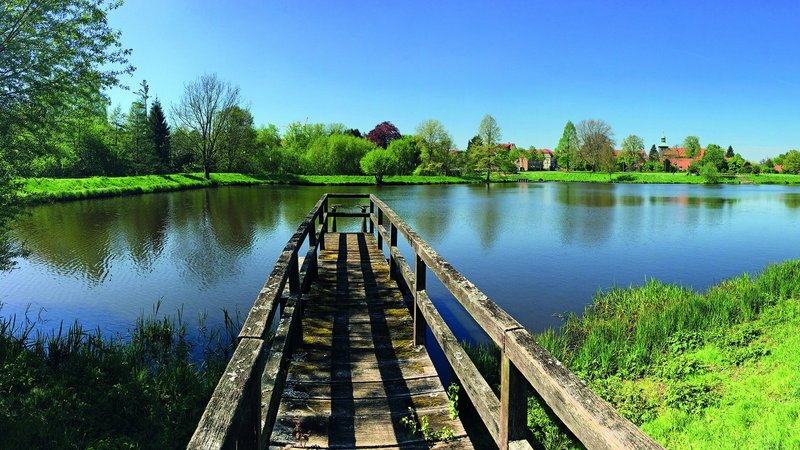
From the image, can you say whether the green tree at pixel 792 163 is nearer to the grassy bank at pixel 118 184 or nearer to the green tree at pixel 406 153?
the green tree at pixel 406 153

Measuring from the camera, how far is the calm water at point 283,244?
11203mm

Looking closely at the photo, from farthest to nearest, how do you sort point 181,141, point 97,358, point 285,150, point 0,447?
point 285,150, point 181,141, point 97,358, point 0,447

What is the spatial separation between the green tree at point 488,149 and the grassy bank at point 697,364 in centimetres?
6673

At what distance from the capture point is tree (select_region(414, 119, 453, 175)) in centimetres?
7762

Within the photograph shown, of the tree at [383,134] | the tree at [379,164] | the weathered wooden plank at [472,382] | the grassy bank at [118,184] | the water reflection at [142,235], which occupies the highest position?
the tree at [383,134]

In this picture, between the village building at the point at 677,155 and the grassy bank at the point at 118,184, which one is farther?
the village building at the point at 677,155

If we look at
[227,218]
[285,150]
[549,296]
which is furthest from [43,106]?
[285,150]

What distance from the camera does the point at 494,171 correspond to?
268 ft

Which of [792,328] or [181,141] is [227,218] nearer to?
[792,328]

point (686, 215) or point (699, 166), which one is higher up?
point (699, 166)

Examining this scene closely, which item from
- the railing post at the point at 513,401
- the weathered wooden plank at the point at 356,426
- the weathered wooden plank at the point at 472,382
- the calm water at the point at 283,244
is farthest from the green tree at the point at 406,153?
the railing post at the point at 513,401

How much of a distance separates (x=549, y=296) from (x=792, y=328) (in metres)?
5.17

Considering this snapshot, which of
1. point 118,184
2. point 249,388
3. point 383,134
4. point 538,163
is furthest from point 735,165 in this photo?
point 249,388

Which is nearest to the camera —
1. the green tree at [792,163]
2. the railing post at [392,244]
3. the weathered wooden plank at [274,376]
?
the weathered wooden plank at [274,376]
